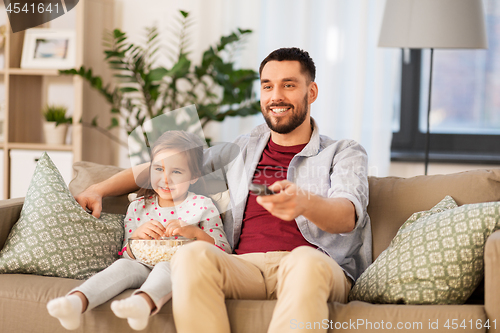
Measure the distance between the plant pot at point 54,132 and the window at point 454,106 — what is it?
6.54 feet

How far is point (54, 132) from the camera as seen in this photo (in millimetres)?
2914

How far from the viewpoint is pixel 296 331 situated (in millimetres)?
1115

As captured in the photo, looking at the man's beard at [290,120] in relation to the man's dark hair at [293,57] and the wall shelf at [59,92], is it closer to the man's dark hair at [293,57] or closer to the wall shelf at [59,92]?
the man's dark hair at [293,57]

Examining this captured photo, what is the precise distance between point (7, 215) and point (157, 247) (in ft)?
1.78

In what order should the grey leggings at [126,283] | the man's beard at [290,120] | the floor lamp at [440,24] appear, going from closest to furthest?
the grey leggings at [126,283]
the man's beard at [290,120]
the floor lamp at [440,24]

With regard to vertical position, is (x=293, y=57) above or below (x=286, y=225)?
above

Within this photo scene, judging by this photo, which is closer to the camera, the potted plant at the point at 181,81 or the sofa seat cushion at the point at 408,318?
the sofa seat cushion at the point at 408,318

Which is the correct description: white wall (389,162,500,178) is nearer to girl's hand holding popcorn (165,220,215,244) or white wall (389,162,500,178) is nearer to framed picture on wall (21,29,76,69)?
girl's hand holding popcorn (165,220,215,244)

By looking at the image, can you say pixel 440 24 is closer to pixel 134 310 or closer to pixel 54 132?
pixel 134 310

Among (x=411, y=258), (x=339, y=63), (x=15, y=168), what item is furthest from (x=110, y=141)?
(x=411, y=258)

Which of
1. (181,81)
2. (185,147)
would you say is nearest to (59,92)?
(181,81)

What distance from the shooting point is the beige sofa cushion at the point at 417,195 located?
5.07ft

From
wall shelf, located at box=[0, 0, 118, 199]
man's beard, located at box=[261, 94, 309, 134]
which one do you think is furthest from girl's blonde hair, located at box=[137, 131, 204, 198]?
wall shelf, located at box=[0, 0, 118, 199]

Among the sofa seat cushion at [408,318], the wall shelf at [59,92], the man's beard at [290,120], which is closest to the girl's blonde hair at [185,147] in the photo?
the man's beard at [290,120]
